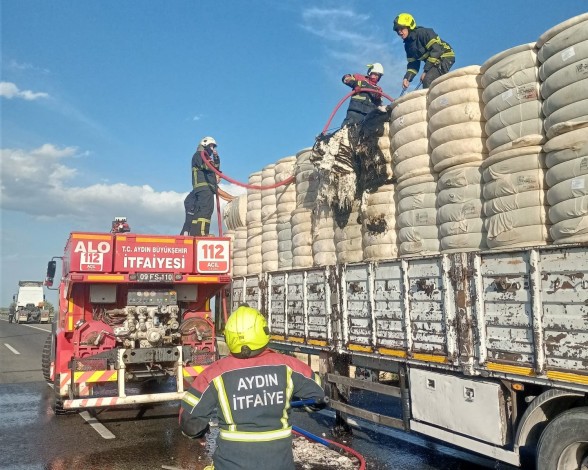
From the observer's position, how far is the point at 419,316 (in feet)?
18.2

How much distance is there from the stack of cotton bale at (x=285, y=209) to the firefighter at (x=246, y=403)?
A: 8395mm

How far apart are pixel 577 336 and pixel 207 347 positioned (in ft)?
19.7

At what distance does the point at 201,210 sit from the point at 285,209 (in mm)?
3571

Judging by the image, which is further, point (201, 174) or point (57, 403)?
point (201, 174)

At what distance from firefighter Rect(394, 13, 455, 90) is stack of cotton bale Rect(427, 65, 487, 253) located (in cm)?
234

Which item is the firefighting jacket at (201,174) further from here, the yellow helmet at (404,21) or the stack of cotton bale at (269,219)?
the yellow helmet at (404,21)

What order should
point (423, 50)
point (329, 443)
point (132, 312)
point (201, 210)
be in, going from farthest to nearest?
1. point (201, 210)
2. point (423, 50)
3. point (132, 312)
4. point (329, 443)

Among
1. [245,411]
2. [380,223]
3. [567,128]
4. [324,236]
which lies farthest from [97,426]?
[567,128]

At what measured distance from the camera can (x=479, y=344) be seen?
4.76 meters

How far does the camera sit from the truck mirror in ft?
32.1

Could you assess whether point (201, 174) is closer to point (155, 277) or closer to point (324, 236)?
point (324, 236)

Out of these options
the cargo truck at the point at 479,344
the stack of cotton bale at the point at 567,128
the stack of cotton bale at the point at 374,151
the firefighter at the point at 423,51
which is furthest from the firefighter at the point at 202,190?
the stack of cotton bale at the point at 567,128

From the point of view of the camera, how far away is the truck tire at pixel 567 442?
392 centimetres

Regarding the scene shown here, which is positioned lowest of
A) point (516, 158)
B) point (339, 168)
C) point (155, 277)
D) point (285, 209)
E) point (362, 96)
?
point (155, 277)
